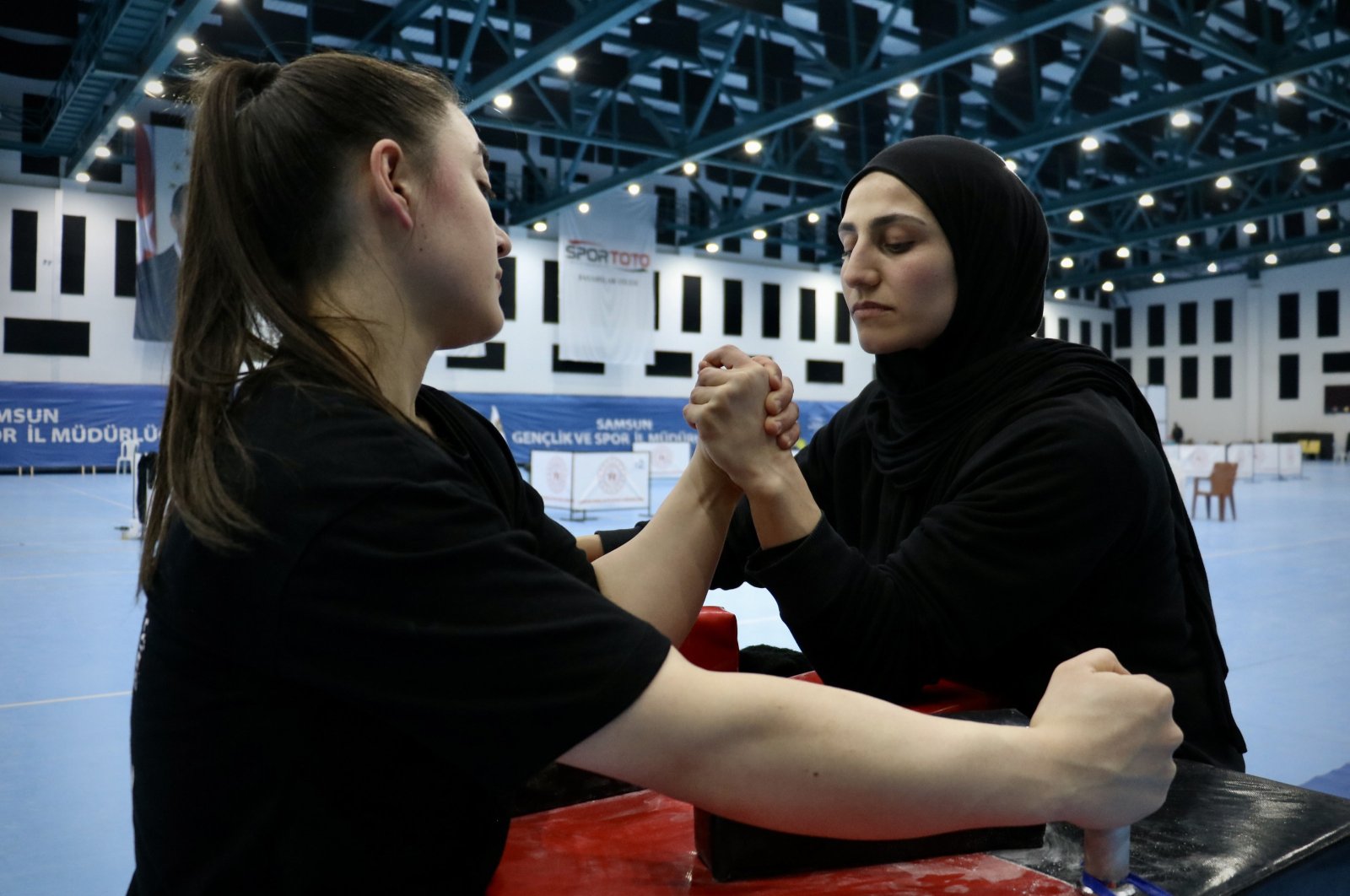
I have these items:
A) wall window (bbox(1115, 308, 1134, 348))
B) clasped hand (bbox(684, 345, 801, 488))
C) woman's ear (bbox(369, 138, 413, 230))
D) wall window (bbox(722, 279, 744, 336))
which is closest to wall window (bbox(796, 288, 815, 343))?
wall window (bbox(722, 279, 744, 336))

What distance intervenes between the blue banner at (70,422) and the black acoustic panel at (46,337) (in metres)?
1.81

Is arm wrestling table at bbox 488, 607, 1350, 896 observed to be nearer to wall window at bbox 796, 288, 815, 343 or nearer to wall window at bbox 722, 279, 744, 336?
wall window at bbox 722, 279, 744, 336

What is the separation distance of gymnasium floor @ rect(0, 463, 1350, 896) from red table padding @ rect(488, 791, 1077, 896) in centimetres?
203

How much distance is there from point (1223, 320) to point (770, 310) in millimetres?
16120

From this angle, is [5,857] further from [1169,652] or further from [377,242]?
[1169,652]

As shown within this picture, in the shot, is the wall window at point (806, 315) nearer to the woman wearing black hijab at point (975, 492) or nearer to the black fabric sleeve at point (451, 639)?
the woman wearing black hijab at point (975, 492)

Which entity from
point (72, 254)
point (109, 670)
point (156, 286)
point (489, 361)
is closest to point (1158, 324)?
point (489, 361)

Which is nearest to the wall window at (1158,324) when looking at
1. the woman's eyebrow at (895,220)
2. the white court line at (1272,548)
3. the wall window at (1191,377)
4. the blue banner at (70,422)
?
the wall window at (1191,377)

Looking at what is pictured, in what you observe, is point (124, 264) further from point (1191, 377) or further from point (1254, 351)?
point (1254, 351)

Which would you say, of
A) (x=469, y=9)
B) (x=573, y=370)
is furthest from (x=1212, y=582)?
(x=573, y=370)

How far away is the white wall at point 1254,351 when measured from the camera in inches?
1137

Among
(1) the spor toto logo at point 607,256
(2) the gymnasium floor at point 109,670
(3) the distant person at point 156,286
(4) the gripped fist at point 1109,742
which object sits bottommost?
(2) the gymnasium floor at point 109,670

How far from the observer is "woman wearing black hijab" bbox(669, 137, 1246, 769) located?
132cm

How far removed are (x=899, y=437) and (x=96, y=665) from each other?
177 inches
